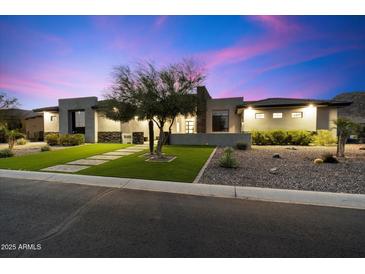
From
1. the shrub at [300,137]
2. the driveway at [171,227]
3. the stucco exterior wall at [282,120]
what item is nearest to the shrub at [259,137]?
the stucco exterior wall at [282,120]

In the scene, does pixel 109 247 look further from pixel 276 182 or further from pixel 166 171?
pixel 276 182

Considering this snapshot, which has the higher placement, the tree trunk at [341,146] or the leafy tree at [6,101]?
the leafy tree at [6,101]

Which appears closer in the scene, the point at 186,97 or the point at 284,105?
the point at 186,97

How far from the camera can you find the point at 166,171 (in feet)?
23.0

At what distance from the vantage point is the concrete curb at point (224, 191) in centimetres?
424

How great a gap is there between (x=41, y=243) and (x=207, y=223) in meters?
2.57

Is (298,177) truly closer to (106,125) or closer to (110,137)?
(110,137)

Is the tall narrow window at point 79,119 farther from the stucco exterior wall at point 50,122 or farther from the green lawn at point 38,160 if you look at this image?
the green lawn at point 38,160

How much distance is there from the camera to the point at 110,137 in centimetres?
1828

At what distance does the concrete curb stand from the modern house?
9.53 meters

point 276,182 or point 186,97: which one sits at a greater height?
point 186,97

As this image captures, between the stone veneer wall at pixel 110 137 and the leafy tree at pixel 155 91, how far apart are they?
8.41 meters

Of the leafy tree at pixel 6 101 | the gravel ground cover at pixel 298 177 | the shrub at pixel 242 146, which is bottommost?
the gravel ground cover at pixel 298 177

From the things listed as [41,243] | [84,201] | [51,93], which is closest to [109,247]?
[41,243]
